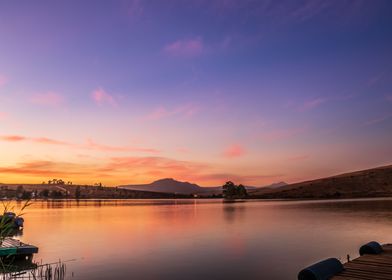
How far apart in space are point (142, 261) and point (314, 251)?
18214mm

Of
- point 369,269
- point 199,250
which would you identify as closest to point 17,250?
point 199,250

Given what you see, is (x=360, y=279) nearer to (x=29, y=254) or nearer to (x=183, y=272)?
(x=183, y=272)

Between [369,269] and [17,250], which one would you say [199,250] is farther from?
[369,269]

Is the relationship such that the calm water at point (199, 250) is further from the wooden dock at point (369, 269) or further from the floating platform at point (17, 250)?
the wooden dock at point (369, 269)

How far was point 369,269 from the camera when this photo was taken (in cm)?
1741

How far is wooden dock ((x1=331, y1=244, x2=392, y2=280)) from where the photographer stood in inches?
632

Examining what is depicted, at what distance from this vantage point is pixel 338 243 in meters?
42.7

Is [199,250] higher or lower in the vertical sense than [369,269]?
lower

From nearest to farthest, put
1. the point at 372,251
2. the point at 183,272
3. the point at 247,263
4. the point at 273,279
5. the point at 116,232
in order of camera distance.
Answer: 1. the point at 372,251
2. the point at 273,279
3. the point at 183,272
4. the point at 247,263
5. the point at 116,232

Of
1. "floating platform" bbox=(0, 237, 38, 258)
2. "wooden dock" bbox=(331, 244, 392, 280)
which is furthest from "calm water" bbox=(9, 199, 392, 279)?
"wooden dock" bbox=(331, 244, 392, 280)

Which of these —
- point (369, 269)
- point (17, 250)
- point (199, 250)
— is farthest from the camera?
point (199, 250)

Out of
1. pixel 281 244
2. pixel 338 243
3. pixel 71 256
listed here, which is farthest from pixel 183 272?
pixel 338 243

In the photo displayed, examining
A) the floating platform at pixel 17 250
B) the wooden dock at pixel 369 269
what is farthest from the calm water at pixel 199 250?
the wooden dock at pixel 369 269

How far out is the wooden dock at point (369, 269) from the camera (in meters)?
16.1
